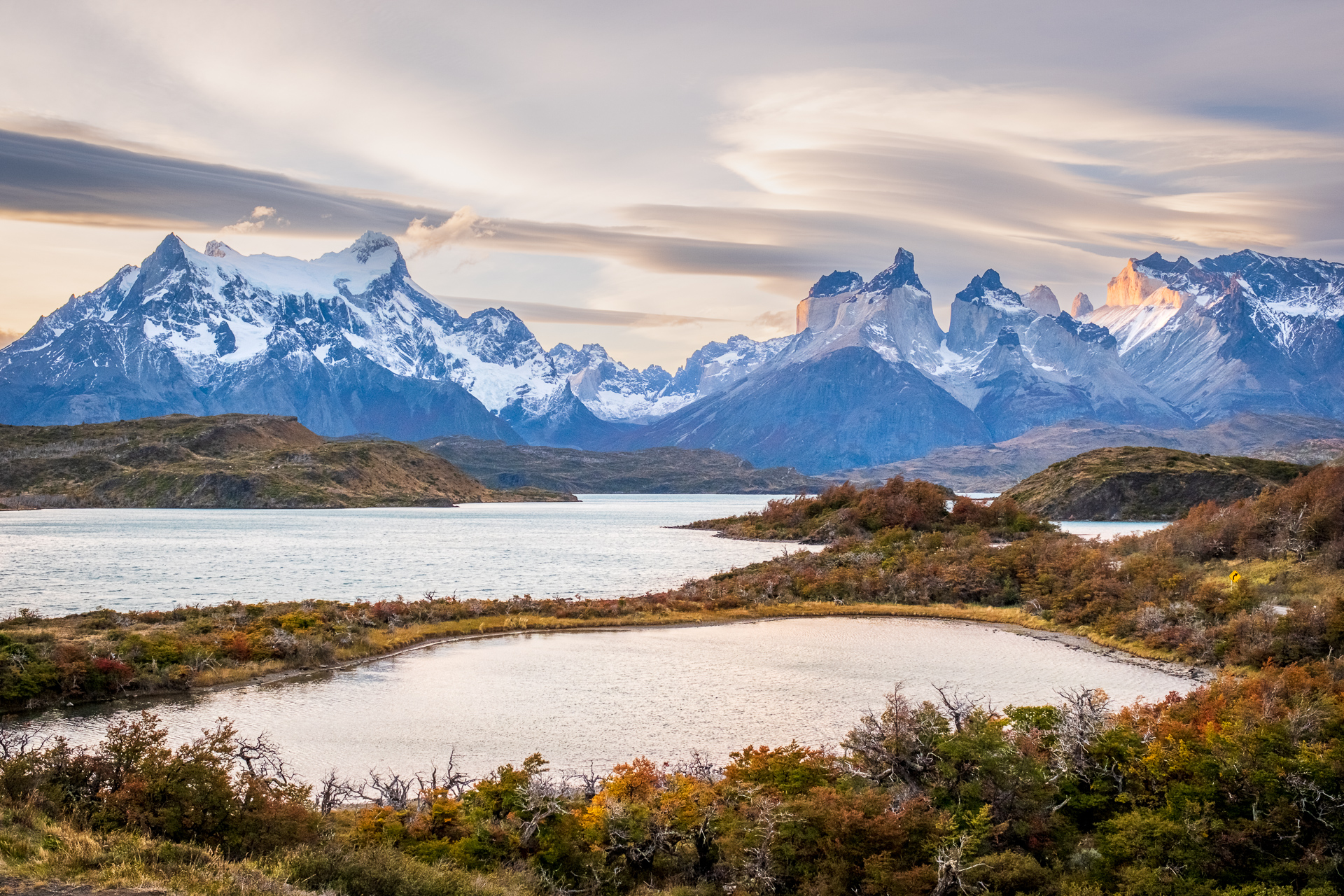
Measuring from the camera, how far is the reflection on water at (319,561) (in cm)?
7569

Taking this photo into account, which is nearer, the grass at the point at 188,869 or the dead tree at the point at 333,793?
the grass at the point at 188,869

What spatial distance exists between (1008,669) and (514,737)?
78.5 ft

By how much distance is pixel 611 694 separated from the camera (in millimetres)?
38719

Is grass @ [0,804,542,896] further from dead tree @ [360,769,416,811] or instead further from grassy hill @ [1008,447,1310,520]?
grassy hill @ [1008,447,1310,520]

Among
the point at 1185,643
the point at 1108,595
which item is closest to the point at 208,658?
the point at 1185,643

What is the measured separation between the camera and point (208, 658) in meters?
40.5

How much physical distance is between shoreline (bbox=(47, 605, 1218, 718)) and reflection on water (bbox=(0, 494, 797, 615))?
17700mm

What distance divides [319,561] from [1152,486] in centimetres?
14604

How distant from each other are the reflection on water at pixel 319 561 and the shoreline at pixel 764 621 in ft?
58.1

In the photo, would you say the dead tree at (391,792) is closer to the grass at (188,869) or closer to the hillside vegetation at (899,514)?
the grass at (188,869)

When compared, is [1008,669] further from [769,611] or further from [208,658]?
[208,658]

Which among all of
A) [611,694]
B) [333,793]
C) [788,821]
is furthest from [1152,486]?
[333,793]

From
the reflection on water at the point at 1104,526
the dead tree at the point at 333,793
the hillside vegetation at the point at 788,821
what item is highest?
the hillside vegetation at the point at 788,821

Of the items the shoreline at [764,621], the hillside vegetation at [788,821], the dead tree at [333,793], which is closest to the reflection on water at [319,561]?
the shoreline at [764,621]
